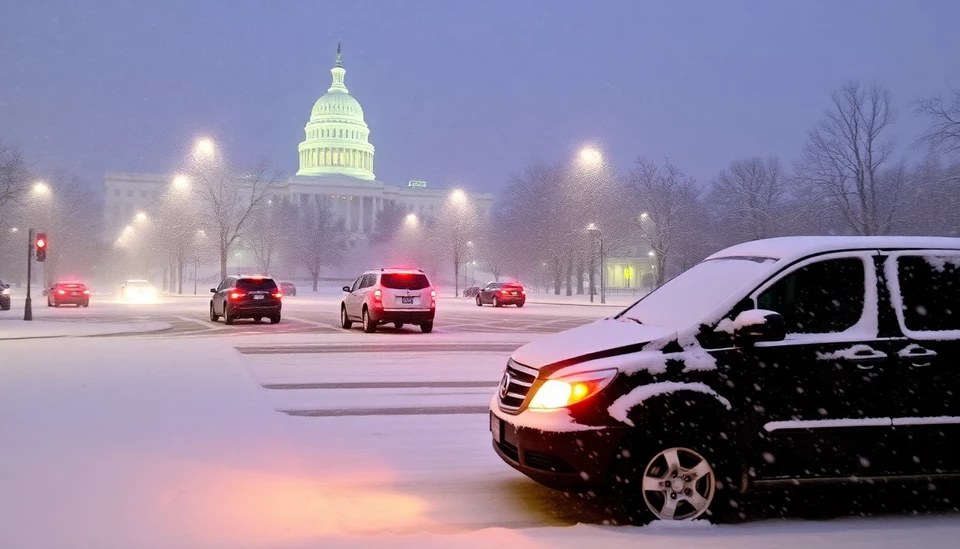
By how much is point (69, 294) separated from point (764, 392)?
143 feet

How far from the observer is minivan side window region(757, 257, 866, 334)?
5469 mm

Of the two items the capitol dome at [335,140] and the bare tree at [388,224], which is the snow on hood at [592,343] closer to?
the bare tree at [388,224]

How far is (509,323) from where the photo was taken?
29219 mm

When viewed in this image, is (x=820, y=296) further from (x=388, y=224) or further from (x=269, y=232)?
(x=388, y=224)

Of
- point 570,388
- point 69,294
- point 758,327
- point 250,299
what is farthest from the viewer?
point 69,294

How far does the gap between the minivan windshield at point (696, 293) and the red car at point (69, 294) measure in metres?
41.9

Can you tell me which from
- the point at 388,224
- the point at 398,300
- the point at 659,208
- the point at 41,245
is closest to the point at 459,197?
the point at 659,208

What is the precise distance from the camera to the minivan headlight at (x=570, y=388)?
5203 millimetres

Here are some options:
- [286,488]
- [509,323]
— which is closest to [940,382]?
[286,488]

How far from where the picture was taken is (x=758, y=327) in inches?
202

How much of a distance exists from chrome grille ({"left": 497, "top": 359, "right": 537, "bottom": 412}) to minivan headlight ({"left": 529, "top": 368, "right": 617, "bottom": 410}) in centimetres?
16

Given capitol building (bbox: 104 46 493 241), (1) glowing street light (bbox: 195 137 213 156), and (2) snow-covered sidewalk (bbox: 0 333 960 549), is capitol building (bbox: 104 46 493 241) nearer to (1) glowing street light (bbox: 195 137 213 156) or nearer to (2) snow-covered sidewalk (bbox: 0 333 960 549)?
(1) glowing street light (bbox: 195 137 213 156)

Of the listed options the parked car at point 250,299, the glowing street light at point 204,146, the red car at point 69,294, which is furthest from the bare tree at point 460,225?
the parked car at point 250,299

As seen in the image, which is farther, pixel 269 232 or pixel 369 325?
pixel 269 232
